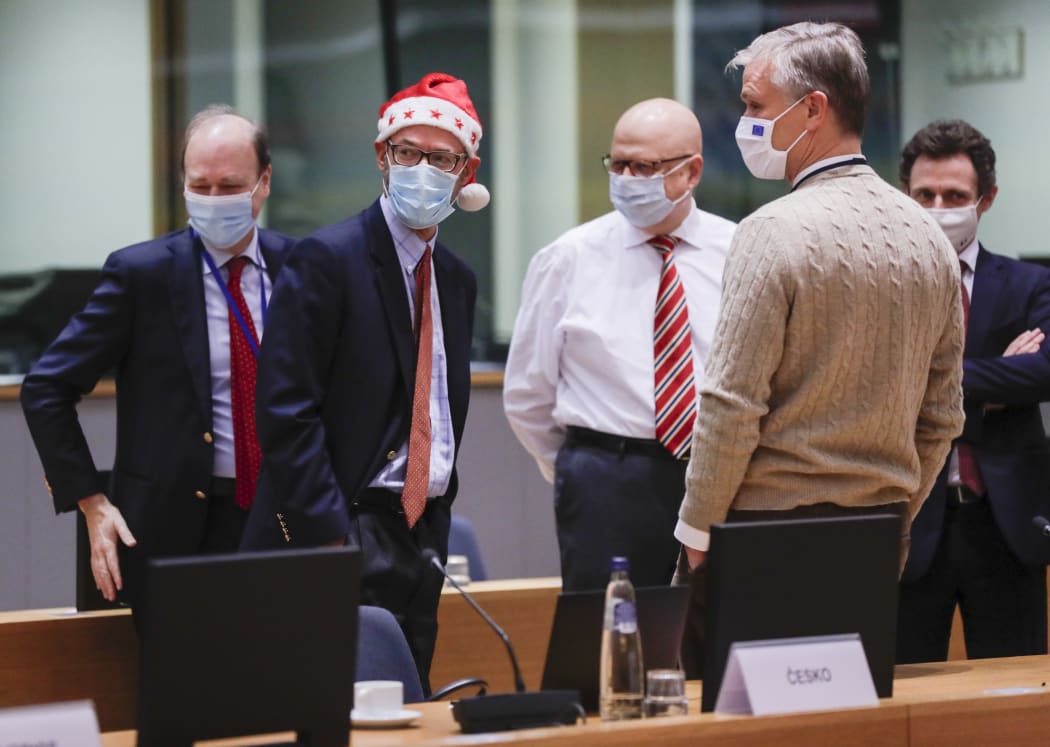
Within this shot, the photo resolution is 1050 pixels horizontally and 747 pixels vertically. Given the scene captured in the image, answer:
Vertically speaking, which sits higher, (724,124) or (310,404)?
(724,124)

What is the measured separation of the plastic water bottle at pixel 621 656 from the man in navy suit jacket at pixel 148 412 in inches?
46.9

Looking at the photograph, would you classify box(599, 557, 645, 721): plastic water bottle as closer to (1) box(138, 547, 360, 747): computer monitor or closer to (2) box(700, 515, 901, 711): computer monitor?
(2) box(700, 515, 901, 711): computer monitor

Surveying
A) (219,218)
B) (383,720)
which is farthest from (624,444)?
(383,720)

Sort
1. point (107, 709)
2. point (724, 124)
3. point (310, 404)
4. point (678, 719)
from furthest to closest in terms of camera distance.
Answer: point (724, 124) < point (107, 709) < point (310, 404) < point (678, 719)

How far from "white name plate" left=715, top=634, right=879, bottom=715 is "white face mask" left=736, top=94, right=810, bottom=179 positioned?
86cm

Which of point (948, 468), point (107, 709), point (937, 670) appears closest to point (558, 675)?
point (937, 670)

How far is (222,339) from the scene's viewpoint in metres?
3.15

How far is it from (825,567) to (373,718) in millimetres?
642

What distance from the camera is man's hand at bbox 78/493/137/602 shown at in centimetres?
295

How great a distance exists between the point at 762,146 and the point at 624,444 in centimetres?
105

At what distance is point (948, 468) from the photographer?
3406 mm

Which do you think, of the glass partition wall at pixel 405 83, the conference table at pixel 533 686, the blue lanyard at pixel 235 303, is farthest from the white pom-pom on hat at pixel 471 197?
the glass partition wall at pixel 405 83

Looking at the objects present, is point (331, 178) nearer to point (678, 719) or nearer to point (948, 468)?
point (948, 468)

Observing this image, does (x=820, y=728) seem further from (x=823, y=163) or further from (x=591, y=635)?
(x=823, y=163)
